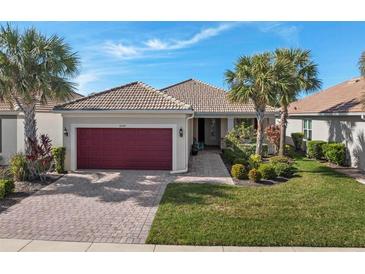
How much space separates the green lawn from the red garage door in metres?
3.51

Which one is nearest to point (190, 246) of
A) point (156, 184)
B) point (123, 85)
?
point (156, 184)

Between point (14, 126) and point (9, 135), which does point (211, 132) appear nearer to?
point (14, 126)

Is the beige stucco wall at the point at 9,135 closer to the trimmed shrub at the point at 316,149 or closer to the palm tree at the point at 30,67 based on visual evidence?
the palm tree at the point at 30,67

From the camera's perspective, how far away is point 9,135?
52.0 feet

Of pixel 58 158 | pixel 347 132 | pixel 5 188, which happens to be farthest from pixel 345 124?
pixel 5 188

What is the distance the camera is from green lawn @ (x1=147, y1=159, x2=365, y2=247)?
259 inches

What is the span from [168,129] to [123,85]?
4473 millimetres

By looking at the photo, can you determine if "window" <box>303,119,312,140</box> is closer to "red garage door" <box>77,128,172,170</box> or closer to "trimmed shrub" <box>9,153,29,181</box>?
"red garage door" <box>77,128,172,170</box>

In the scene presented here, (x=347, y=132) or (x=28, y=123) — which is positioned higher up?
(x=28, y=123)

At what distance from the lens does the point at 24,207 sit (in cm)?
896

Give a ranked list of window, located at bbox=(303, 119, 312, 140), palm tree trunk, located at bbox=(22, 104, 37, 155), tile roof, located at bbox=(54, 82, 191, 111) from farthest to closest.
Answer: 1. window, located at bbox=(303, 119, 312, 140)
2. tile roof, located at bbox=(54, 82, 191, 111)
3. palm tree trunk, located at bbox=(22, 104, 37, 155)

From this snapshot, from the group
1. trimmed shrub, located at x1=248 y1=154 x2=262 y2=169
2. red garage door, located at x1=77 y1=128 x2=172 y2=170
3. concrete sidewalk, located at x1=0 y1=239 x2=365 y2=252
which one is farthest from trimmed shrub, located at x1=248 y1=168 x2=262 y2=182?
concrete sidewalk, located at x1=0 y1=239 x2=365 y2=252

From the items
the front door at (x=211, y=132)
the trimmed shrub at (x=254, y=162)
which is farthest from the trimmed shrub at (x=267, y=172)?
the front door at (x=211, y=132)

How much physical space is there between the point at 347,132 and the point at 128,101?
503 inches
